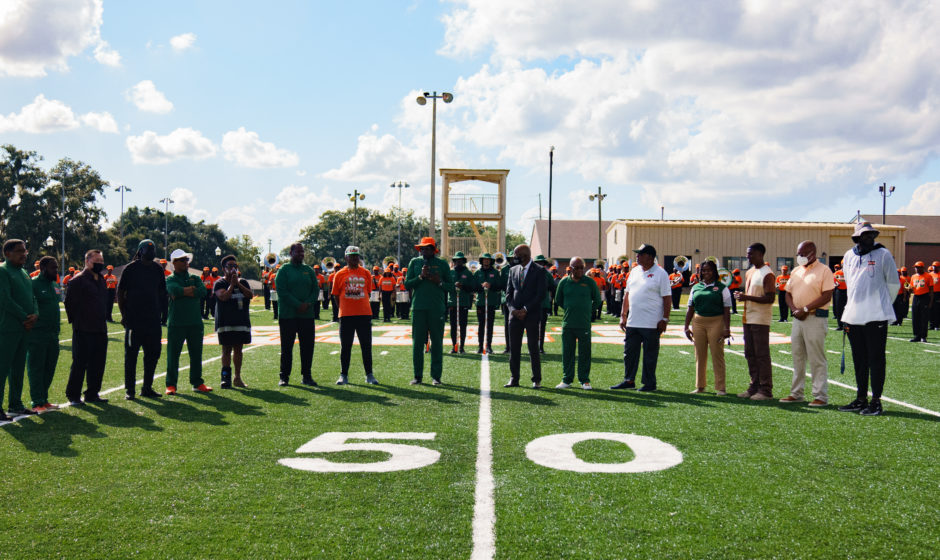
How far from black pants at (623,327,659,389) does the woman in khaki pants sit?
510 mm

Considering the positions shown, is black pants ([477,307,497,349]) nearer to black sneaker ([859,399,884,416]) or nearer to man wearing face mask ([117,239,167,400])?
man wearing face mask ([117,239,167,400])

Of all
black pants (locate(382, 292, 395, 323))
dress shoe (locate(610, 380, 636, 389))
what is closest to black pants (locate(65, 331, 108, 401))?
dress shoe (locate(610, 380, 636, 389))

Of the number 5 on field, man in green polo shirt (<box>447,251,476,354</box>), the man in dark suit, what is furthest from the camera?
man in green polo shirt (<box>447,251,476,354</box>)

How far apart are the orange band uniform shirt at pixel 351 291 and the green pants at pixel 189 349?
6.00 ft

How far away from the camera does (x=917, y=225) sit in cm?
6297

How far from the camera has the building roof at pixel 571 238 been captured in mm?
65375

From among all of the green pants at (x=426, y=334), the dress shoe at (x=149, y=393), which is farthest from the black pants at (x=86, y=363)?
the green pants at (x=426, y=334)

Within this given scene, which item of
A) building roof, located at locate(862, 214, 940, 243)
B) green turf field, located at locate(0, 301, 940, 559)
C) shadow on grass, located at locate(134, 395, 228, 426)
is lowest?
shadow on grass, located at locate(134, 395, 228, 426)

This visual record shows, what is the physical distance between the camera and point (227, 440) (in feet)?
20.1

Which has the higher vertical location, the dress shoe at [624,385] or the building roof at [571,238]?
the building roof at [571,238]

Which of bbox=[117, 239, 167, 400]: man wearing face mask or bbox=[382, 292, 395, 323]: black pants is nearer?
bbox=[117, 239, 167, 400]: man wearing face mask

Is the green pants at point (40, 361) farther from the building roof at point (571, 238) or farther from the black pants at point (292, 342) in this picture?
the building roof at point (571, 238)

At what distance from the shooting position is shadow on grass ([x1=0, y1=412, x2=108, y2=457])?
5.84 meters

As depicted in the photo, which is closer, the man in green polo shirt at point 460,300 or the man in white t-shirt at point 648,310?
the man in white t-shirt at point 648,310
